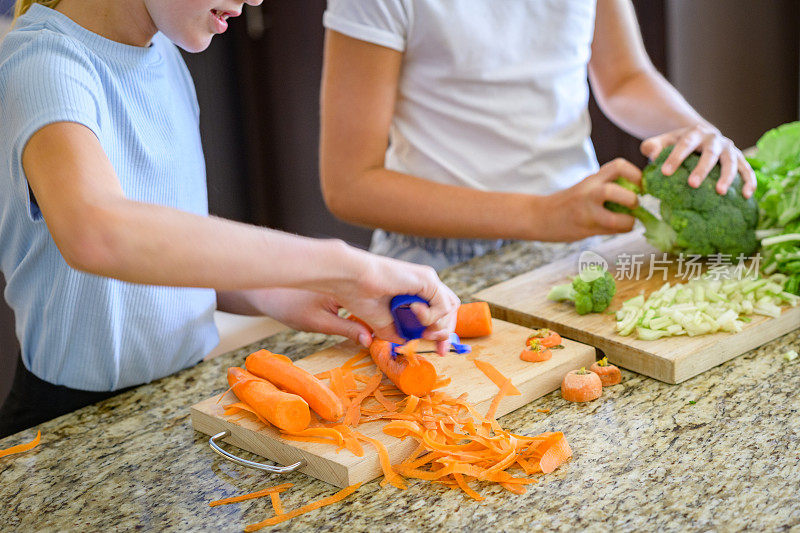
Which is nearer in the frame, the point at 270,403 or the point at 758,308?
the point at 270,403

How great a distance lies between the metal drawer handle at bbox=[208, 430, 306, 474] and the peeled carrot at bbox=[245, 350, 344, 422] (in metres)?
0.09

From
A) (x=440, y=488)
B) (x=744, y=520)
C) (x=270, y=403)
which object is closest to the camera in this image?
(x=744, y=520)

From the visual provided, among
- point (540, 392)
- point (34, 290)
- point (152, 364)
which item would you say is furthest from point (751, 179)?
point (34, 290)

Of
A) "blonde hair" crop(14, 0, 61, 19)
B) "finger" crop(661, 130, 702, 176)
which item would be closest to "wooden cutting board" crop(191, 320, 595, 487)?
"finger" crop(661, 130, 702, 176)

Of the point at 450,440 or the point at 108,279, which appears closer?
the point at 450,440

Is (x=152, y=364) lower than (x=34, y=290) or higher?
lower

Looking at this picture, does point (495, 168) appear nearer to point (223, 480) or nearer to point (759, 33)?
point (223, 480)

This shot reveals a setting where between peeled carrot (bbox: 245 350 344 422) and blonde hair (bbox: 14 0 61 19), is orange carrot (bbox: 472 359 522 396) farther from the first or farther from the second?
blonde hair (bbox: 14 0 61 19)

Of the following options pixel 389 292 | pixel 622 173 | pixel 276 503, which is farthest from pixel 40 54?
pixel 622 173

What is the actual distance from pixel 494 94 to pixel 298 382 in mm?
922

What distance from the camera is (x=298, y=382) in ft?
3.95

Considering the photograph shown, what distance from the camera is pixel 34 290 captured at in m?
1.33

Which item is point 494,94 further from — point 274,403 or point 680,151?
point 274,403

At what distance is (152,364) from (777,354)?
103cm
